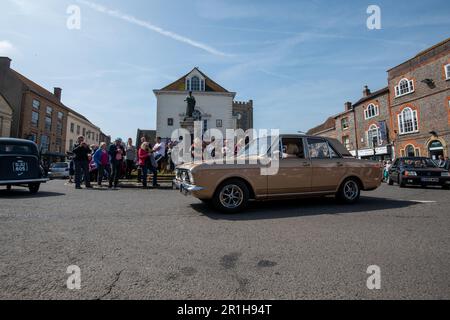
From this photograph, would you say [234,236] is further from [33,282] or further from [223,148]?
[223,148]

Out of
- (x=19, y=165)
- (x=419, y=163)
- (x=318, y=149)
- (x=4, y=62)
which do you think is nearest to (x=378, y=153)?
(x=419, y=163)

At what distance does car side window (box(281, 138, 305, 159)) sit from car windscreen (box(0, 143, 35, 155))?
28.2 ft

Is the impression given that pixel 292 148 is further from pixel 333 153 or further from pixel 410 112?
pixel 410 112

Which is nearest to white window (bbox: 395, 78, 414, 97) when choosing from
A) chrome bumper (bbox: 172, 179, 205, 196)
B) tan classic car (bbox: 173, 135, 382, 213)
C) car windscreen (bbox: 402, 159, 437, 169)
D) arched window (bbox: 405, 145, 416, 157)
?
arched window (bbox: 405, 145, 416, 157)

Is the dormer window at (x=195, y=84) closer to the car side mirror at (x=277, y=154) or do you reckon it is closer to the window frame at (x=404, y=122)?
the window frame at (x=404, y=122)

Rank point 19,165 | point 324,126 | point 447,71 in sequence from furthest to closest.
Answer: point 324,126 → point 447,71 → point 19,165

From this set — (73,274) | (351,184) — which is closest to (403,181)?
(351,184)

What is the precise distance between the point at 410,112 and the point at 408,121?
96 centimetres

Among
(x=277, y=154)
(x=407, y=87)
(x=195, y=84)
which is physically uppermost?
(x=195, y=84)

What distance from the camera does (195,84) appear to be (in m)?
35.8

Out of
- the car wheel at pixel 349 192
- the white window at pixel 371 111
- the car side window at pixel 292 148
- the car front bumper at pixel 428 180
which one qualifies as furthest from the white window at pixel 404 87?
the car side window at pixel 292 148

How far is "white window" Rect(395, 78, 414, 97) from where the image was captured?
2484 cm

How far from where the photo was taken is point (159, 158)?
11945mm
